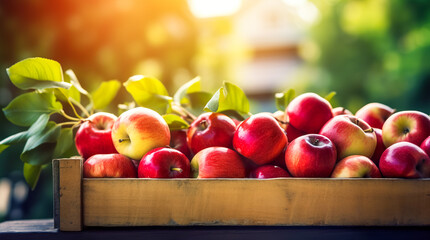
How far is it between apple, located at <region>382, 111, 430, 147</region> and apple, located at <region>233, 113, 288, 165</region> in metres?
0.31

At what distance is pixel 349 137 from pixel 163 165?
509 mm

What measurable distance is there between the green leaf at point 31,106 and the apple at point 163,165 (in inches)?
14.9

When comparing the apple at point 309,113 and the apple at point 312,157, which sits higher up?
the apple at point 309,113

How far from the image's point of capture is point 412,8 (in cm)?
792

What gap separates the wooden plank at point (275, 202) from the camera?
3.00ft

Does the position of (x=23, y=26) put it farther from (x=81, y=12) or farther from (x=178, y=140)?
(x=178, y=140)

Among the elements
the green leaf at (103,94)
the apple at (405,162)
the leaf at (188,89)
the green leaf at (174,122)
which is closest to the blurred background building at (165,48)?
the green leaf at (103,94)

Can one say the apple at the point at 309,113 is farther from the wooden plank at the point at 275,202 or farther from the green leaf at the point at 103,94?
the green leaf at the point at 103,94

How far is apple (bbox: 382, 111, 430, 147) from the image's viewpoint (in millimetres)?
1098

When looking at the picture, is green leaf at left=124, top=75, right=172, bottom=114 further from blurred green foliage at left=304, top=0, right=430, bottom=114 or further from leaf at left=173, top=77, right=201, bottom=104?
blurred green foliage at left=304, top=0, right=430, bottom=114

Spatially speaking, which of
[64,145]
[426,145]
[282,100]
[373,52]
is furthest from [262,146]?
[373,52]

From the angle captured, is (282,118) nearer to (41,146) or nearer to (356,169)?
(356,169)

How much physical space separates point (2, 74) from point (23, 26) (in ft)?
1.05

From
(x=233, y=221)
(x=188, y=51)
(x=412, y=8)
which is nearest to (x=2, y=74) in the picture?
(x=188, y=51)
